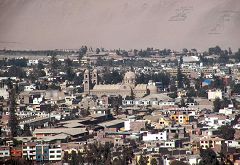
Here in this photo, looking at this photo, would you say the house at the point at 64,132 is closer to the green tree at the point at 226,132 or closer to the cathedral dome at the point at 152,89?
the green tree at the point at 226,132

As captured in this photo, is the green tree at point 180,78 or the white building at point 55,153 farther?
the green tree at point 180,78

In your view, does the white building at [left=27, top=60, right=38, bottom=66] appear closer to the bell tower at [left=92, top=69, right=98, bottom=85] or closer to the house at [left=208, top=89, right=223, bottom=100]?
the bell tower at [left=92, top=69, right=98, bottom=85]

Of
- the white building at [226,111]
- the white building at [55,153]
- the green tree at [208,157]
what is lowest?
the white building at [55,153]

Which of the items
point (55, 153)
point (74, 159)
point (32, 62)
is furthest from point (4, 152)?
point (32, 62)

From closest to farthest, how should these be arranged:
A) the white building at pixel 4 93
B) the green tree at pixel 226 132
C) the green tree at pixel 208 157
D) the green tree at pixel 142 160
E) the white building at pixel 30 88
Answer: the green tree at pixel 208 157
the green tree at pixel 142 160
the green tree at pixel 226 132
the white building at pixel 4 93
the white building at pixel 30 88

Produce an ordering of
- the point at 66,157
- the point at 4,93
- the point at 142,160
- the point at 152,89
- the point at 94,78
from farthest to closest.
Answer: the point at 94,78 → the point at 152,89 → the point at 4,93 → the point at 66,157 → the point at 142,160

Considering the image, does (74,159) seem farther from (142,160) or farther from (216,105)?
(216,105)

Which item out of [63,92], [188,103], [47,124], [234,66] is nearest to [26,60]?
[234,66]

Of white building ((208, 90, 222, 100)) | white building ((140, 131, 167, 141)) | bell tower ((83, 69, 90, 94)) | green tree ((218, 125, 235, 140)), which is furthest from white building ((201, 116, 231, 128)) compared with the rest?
bell tower ((83, 69, 90, 94))

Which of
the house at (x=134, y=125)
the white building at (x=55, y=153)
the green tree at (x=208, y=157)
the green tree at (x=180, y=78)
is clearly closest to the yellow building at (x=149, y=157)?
the green tree at (x=208, y=157)
